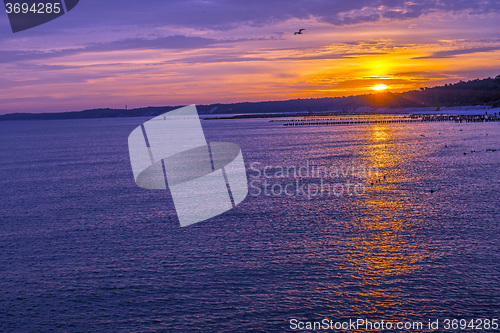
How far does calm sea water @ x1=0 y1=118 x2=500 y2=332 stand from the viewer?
16.9m

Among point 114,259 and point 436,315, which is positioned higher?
point 114,259

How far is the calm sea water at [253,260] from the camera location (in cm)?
1688

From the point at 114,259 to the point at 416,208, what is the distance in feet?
67.2

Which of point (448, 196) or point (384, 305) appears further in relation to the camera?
point (448, 196)

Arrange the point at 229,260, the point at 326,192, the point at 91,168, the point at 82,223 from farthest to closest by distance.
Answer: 1. the point at 91,168
2. the point at 326,192
3. the point at 82,223
4. the point at 229,260

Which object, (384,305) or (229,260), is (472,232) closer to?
(384,305)

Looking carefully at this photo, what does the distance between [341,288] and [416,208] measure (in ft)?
51.4

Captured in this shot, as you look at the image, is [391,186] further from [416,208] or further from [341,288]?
[341,288]

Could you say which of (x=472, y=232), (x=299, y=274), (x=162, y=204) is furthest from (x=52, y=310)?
(x=472, y=232)

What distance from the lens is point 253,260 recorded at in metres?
22.2


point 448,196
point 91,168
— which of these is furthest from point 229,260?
point 91,168

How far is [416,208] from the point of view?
31938 millimetres

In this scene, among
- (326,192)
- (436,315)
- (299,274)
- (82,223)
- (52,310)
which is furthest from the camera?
(326,192)

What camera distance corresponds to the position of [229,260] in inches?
883
